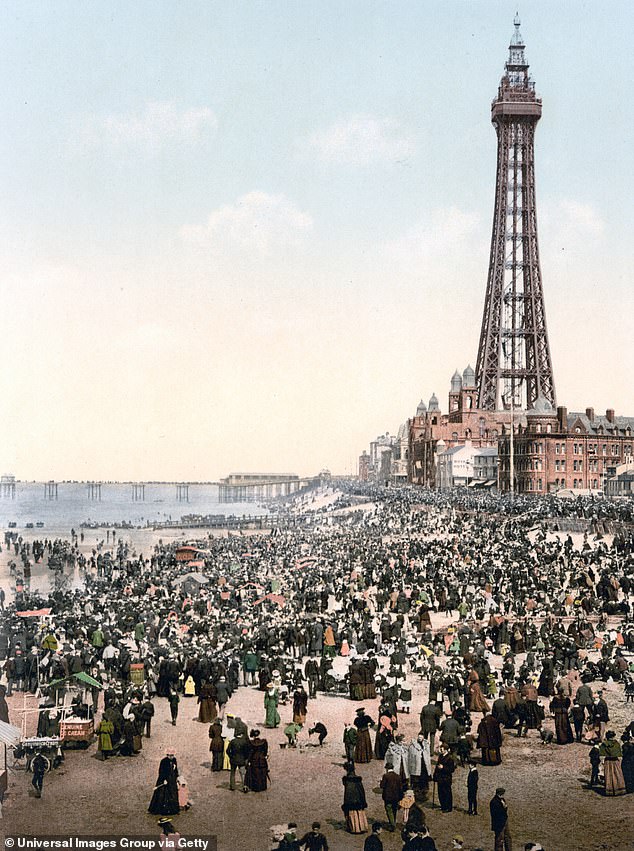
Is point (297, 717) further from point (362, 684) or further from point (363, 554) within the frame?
point (363, 554)

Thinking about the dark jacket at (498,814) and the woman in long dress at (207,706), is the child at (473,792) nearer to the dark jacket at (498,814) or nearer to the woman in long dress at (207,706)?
the dark jacket at (498,814)

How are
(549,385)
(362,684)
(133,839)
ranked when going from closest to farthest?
1. (133,839)
2. (362,684)
3. (549,385)

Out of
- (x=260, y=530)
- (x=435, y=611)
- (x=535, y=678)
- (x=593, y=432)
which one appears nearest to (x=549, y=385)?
(x=593, y=432)

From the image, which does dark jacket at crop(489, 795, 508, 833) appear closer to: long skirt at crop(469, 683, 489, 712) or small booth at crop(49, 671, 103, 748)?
long skirt at crop(469, 683, 489, 712)

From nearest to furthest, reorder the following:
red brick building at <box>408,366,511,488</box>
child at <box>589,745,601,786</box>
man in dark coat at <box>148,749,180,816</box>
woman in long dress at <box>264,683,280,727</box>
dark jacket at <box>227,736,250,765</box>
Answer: man in dark coat at <box>148,749,180,816</box>, child at <box>589,745,601,786</box>, dark jacket at <box>227,736,250,765</box>, woman in long dress at <box>264,683,280,727</box>, red brick building at <box>408,366,511,488</box>

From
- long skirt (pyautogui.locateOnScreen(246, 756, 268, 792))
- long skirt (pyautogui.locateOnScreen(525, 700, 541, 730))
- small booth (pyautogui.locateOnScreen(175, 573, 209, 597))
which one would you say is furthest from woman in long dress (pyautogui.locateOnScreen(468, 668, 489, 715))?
small booth (pyautogui.locateOnScreen(175, 573, 209, 597))
